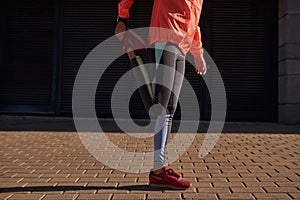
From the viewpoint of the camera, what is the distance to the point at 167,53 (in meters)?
2.86

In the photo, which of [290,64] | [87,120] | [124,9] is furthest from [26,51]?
[124,9]

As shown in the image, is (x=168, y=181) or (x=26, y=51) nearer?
(x=168, y=181)

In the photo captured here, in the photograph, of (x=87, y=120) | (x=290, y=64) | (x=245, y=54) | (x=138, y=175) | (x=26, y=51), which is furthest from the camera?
(x=26, y=51)

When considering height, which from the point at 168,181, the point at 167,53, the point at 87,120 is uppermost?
the point at 167,53

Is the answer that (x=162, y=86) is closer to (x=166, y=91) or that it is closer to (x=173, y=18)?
(x=166, y=91)

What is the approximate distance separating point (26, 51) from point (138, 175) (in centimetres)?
722

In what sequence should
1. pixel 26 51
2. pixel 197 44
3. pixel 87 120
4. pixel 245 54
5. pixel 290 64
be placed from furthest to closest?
pixel 26 51
pixel 245 54
pixel 87 120
pixel 290 64
pixel 197 44

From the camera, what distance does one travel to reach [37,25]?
9.52 metres

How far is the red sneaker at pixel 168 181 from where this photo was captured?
282 centimetres

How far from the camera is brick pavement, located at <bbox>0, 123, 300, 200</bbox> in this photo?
2.72m

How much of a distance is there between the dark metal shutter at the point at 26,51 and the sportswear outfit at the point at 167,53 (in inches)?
276

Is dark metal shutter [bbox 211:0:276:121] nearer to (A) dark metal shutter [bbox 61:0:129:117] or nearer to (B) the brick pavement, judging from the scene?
(A) dark metal shutter [bbox 61:0:129:117]

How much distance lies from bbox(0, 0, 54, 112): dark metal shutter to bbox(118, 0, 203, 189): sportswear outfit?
7.00m

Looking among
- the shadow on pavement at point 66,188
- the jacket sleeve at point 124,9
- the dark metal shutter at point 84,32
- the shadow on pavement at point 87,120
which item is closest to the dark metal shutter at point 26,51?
the dark metal shutter at point 84,32
